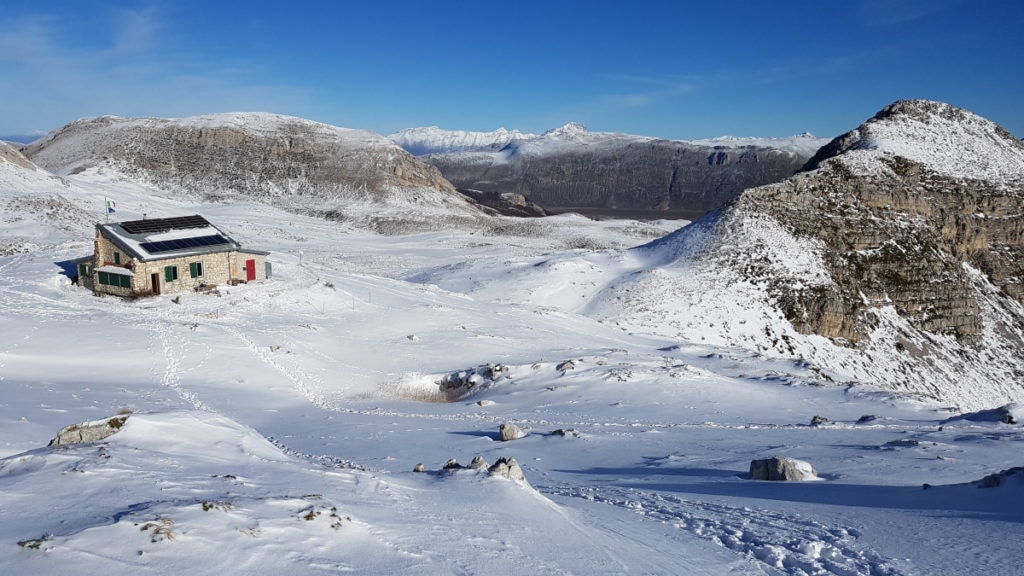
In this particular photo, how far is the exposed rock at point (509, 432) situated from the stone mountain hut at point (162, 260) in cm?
2632

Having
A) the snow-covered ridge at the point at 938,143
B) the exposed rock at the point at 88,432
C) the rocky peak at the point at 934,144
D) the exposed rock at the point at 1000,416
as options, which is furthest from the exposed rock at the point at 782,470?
the snow-covered ridge at the point at 938,143

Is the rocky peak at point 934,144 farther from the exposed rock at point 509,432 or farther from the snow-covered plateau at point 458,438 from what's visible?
the exposed rock at point 509,432

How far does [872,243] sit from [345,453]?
54184mm

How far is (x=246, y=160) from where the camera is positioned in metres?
118

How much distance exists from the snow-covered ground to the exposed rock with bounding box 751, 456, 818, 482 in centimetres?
54

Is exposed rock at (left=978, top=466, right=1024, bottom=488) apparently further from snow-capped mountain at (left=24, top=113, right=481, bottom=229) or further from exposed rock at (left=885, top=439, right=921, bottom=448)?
snow-capped mountain at (left=24, top=113, right=481, bottom=229)

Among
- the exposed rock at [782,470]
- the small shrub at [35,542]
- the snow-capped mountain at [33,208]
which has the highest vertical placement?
the snow-capped mountain at [33,208]

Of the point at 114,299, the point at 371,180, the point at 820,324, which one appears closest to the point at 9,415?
the point at 114,299

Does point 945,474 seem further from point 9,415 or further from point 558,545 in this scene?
point 9,415

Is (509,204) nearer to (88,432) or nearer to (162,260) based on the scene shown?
(162,260)

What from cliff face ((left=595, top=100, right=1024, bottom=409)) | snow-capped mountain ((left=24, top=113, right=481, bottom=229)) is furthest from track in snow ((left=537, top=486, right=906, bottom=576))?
snow-capped mountain ((left=24, top=113, right=481, bottom=229))

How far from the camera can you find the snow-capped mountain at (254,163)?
108750mm

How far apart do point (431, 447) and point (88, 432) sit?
29.1ft

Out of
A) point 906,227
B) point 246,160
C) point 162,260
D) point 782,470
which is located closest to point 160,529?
point 782,470
